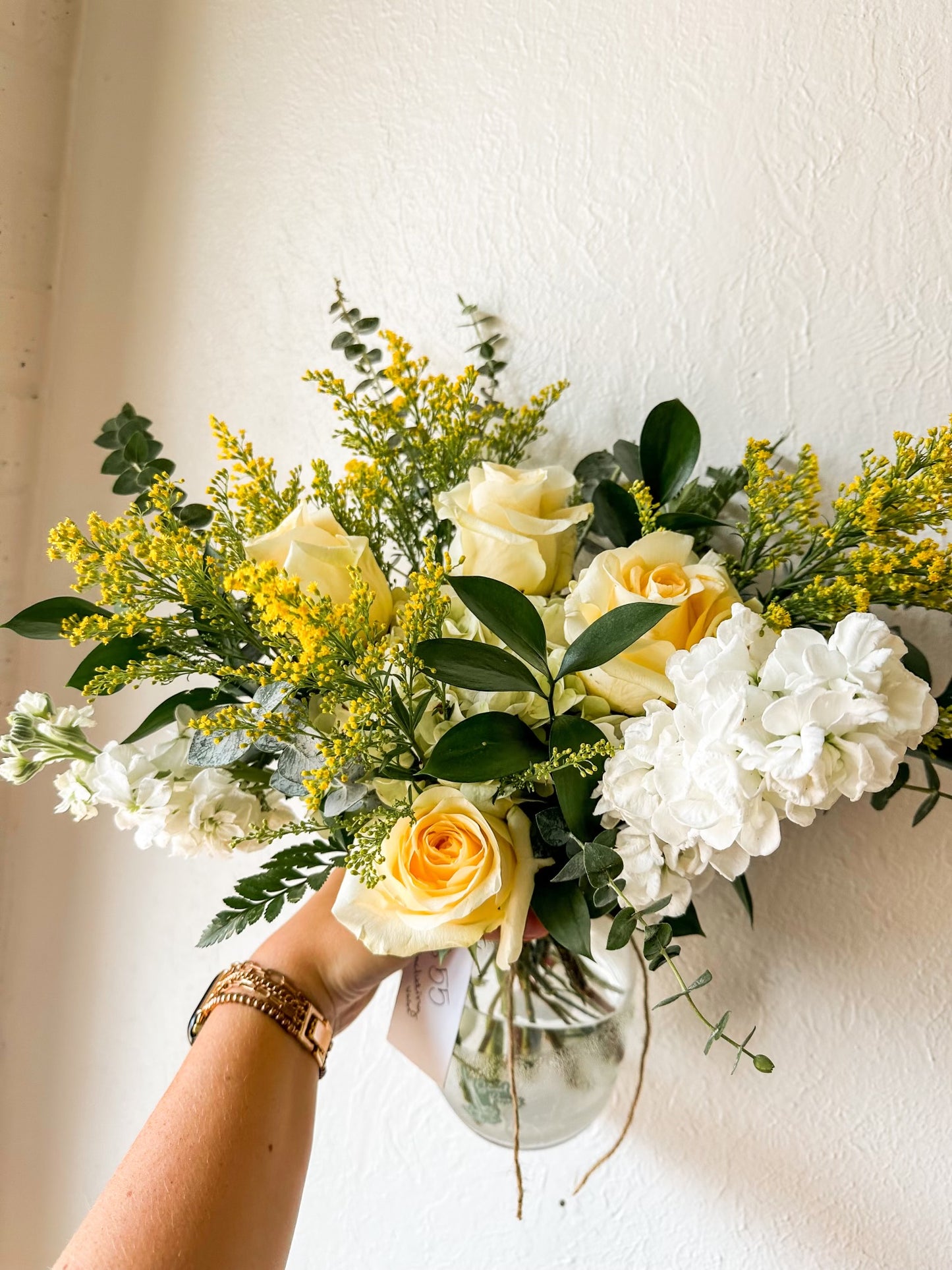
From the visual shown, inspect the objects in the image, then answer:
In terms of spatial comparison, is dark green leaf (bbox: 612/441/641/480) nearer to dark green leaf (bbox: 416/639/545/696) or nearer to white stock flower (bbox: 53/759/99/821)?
dark green leaf (bbox: 416/639/545/696)

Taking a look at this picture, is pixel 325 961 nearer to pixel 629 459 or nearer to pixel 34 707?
pixel 34 707

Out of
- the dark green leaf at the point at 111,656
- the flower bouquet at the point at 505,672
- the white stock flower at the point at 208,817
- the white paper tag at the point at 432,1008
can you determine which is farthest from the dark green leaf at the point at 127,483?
the white paper tag at the point at 432,1008

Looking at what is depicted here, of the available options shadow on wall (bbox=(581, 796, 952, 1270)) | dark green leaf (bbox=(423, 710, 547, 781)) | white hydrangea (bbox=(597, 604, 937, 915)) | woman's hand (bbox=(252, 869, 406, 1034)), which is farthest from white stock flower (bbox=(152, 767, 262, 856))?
shadow on wall (bbox=(581, 796, 952, 1270))

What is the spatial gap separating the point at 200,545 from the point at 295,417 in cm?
37

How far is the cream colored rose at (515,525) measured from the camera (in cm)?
63

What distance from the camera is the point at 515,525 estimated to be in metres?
0.63

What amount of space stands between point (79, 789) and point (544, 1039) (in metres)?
0.43

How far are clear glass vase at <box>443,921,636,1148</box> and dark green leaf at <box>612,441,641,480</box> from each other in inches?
14.7

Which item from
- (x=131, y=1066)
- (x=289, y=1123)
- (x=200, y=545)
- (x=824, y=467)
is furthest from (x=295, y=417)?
(x=131, y=1066)

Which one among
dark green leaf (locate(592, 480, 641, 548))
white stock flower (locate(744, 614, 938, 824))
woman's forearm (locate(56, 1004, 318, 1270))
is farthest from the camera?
dark green leaf (locate(592, 480, 641, 548))

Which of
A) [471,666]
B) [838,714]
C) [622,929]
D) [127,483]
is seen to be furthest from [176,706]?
[838,714]

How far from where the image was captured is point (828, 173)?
714 mm

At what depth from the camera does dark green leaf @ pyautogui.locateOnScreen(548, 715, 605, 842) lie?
564 mm

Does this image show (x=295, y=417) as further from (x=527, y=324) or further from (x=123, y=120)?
(x=123, y=120)
